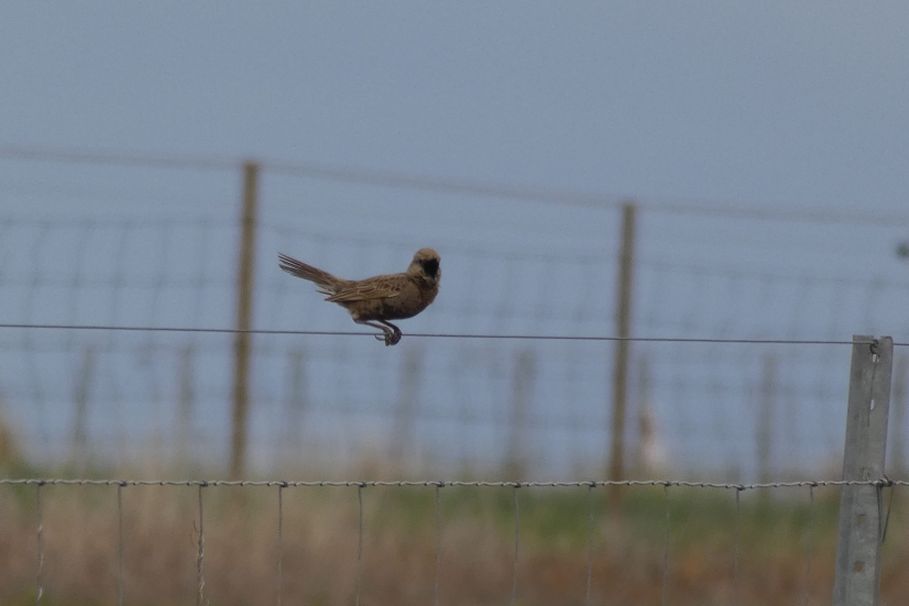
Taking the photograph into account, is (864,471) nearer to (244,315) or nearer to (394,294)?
(394,294)

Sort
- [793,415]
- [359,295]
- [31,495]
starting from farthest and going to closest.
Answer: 1. [793,415]
2. [31,495]
3. [359,295]

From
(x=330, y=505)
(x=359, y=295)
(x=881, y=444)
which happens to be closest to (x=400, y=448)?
(x=330, y=505)

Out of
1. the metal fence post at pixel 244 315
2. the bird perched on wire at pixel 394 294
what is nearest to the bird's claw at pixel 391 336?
the bird perched on wire at pixel 394 294

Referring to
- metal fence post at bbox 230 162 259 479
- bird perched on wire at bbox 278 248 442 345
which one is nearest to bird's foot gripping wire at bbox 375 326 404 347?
bird perched on wire at bbox 278 248 442 345

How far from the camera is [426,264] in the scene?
22.2 feet

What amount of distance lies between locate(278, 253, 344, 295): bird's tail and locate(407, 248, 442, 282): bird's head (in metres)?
0.45

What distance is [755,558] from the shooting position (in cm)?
1041

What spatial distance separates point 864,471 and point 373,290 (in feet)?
8.15

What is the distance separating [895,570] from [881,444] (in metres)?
5.68

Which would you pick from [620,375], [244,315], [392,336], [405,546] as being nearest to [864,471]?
[392,336]

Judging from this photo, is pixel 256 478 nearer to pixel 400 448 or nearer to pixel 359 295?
pixel 400 448

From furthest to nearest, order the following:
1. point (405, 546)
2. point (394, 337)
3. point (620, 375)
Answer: point (620, 375) < point (405, 546) < point (394, 337)

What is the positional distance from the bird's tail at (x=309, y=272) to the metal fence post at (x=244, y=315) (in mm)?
3073

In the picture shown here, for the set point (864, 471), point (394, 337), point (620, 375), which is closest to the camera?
point (864, 471)
